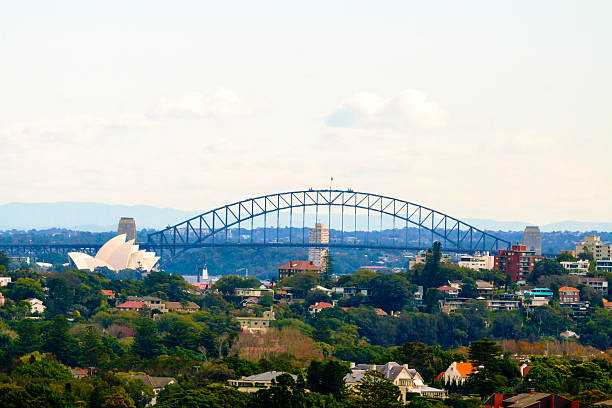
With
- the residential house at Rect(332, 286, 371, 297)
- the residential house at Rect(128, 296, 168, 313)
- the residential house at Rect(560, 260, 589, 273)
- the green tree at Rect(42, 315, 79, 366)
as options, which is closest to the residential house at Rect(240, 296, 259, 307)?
the residential house at Rect(128, 296, 168, 313)

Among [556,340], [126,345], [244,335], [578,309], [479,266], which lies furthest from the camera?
[479,266]

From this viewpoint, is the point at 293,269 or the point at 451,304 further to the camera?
the point at 293,269

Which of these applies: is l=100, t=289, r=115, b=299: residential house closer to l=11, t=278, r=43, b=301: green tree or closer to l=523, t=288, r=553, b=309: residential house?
l=11, t=278, r=43, b=301: green tree

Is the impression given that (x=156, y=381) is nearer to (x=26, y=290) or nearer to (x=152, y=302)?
(x=26, y=290)

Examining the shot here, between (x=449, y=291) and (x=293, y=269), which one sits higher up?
(x=293, y=269)

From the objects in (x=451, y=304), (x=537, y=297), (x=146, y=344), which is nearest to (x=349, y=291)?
(x=451, y=304)

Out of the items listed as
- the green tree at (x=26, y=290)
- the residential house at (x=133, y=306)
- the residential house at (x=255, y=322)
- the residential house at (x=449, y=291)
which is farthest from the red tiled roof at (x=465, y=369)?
the residential house at (x=449, y=291)

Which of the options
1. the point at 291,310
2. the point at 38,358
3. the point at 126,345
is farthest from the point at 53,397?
the point at 291,310

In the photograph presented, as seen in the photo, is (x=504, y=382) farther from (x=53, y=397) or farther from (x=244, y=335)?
(x=244, y=335)
